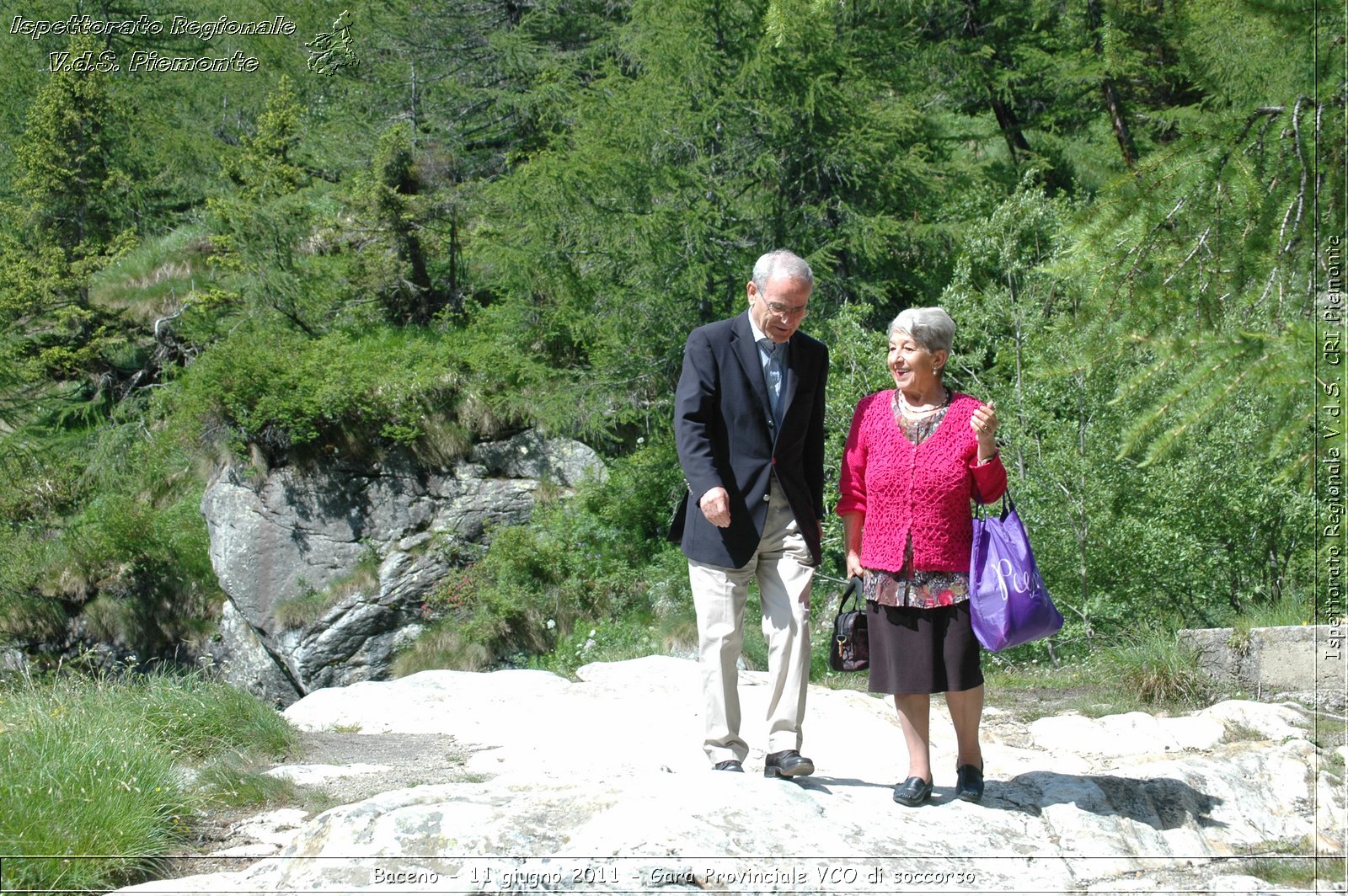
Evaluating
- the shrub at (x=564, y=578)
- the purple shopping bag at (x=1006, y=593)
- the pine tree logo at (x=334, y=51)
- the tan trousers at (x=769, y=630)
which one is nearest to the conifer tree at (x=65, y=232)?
the pine tree logo at (x=334, y=51)

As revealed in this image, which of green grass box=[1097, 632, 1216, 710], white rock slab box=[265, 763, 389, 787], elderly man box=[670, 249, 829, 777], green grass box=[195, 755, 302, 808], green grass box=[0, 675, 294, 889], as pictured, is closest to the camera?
green grass box=[0, 675, 294, 889]

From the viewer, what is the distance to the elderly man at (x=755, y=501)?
4.07 metres

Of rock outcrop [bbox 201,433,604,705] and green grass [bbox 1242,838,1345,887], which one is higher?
green grass [bbox 1242,838,1345,887]

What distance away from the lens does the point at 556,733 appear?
5.75m

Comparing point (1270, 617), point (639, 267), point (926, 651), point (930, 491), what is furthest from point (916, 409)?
point (639, 267)

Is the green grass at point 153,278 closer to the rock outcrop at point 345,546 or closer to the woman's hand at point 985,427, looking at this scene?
the rock outcrop at point 345,546

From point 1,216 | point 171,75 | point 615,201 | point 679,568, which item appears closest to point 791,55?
point 615,201

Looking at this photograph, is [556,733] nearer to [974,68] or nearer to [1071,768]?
[1071,768]

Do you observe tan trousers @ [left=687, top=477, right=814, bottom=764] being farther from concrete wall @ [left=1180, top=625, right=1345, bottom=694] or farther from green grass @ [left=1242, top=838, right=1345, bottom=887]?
concrete wall @ [left=1180, top=625, right=1345, bottom=694]

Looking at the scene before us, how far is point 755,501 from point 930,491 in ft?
2.17

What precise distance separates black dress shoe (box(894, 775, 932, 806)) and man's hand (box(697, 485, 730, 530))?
1.17 meters

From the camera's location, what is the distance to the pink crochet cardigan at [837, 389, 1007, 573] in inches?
152

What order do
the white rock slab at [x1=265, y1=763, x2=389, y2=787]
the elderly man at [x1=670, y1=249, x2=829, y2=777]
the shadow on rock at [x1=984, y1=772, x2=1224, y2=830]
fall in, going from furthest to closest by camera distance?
the white rock slab at [x1=265, y1=763, x2=389, y2=787]
the elderly man at [x1=670, y1=249, x2=829, y2=777]
the shadow on rock at [x1=984, y1=772, x2=1224, y2=830]

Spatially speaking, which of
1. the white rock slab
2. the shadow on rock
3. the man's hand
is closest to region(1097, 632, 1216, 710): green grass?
the shadow on rock
